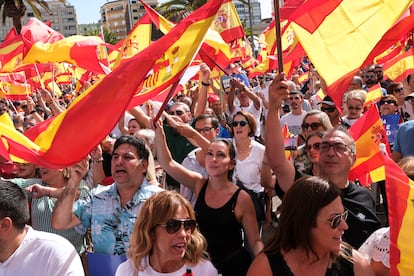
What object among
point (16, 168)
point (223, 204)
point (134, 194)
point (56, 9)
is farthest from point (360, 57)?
point (56, 9)

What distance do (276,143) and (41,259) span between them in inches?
56.7

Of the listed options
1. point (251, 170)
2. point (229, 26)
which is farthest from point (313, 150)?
point (229, 26)

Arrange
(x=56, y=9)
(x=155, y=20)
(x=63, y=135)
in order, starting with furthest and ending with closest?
(x=56, y=9)
(x=155, y=20)
(x=63, y=135)

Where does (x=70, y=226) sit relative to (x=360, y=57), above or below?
below

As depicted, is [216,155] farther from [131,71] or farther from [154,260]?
[154,260]

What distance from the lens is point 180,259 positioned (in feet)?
9.59

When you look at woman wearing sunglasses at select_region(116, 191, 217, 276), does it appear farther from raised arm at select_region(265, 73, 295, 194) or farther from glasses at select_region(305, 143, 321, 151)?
glasses at select_region(305, 143, 321, 151)

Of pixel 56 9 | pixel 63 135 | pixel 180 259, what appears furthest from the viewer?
pixel 56 9

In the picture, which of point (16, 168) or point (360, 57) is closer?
point (360, 57)

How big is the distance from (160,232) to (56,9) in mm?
168192

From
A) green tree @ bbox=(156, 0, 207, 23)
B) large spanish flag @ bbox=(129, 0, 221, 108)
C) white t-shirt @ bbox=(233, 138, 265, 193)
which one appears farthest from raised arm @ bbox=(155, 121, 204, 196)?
green tree @ bbox=(156, 0, 207, 23)

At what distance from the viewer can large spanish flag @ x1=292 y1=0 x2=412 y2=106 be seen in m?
3.99

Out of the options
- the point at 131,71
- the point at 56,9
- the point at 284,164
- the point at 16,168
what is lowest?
the point at 56,9

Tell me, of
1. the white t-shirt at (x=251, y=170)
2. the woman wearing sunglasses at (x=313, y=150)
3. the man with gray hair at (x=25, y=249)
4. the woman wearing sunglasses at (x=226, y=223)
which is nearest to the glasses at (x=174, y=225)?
the man with gray hair at (x=25, y=249)
